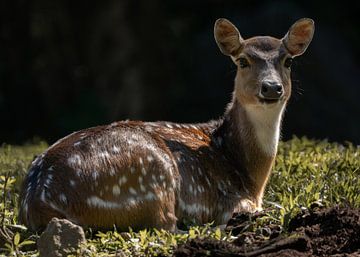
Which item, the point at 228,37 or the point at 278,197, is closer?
the point at 278,197

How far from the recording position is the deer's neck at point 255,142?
877 centimetres

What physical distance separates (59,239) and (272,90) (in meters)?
2.55

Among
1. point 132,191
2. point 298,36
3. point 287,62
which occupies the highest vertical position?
Result: point 298,36

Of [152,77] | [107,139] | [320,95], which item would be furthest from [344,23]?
[107,139]

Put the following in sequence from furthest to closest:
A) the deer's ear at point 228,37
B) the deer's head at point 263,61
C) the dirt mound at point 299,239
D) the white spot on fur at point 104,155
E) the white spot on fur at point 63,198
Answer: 1. the deer's ear at point 228,37
2. the deer's head at point 263,61
3. the white spot on fur at point 104,155
4. the white spot on fur at point 63,198
5. the dirt mound at point 299,239

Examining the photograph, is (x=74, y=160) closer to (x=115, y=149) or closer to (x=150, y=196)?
(x=115, y=149)

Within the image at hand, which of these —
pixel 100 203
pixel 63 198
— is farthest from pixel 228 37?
pixel 63 198

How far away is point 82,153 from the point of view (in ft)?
24.6

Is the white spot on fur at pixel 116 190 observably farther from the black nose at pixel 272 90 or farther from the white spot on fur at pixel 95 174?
the black nose at pixel 272 90

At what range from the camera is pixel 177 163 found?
26.7 feet

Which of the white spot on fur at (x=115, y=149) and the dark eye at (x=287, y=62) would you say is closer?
the white spot on fur at (x=115, y=149)

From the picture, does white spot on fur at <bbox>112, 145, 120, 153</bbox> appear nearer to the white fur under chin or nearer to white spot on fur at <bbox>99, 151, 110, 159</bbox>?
white spot on fur at <bbox>99, 151, 110, 159</bbox>

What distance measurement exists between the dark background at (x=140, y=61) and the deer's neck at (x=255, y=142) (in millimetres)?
9072

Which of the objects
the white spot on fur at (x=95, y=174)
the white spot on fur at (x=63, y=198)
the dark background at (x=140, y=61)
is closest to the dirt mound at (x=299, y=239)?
the white spot on fur at (x=95, y=174)
